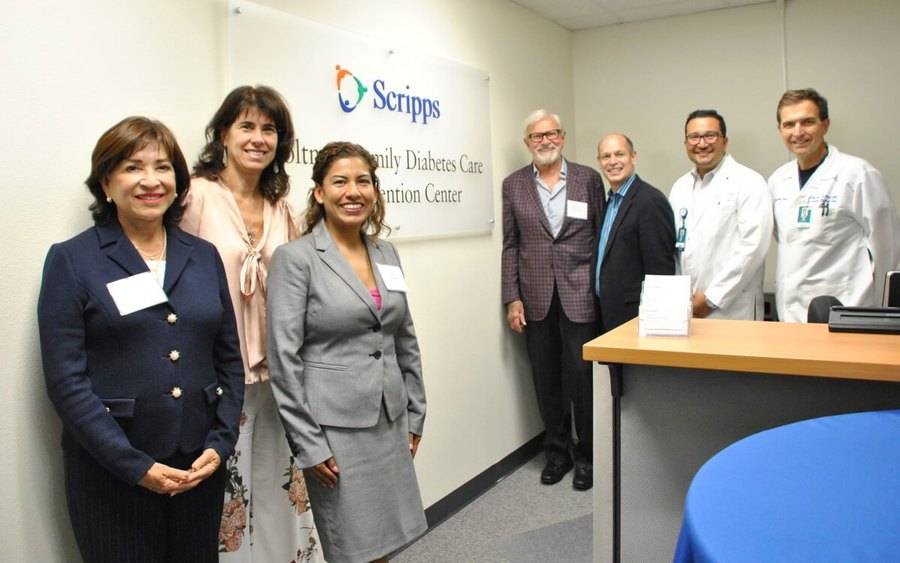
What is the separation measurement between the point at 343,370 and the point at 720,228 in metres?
2.12

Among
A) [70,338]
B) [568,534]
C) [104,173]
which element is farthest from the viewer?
[568,534]

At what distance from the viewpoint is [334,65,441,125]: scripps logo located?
2.45 meters

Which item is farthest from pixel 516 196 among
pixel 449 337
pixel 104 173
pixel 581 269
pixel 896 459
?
pixel 896 459

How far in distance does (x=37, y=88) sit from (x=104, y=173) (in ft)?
0.90

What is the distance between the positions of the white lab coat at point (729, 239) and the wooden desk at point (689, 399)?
1033 millimetres

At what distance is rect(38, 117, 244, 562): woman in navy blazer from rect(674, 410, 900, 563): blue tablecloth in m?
1.10

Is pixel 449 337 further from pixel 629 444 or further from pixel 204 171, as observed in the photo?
pixel 204 171

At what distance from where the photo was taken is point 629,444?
1.94 meters

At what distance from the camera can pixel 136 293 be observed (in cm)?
148

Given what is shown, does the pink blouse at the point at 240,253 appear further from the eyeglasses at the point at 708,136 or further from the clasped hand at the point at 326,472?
the eyeglasses at the point at 708,136

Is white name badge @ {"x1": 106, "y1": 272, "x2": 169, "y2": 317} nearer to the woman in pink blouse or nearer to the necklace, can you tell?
the necklace

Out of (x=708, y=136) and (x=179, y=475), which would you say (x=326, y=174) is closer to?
(x=179, y=475)

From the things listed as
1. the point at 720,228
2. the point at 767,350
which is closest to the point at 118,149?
the point at 767,350

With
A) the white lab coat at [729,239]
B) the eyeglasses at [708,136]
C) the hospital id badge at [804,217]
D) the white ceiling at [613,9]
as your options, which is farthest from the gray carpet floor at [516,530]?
the white ceiling at [613,9]
